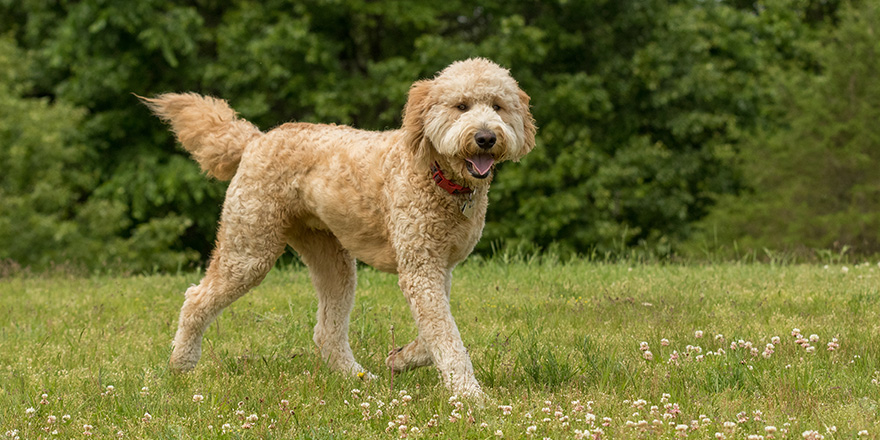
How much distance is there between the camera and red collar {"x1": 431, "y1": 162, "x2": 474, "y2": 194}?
420 cm

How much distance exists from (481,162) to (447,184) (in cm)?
26

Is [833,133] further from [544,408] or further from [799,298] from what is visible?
[544,408]

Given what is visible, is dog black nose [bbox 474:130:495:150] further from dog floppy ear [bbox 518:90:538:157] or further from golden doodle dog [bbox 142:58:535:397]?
dog floppy ear [bbox 518:90:538:157]

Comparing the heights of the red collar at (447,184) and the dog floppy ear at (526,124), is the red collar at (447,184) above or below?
below

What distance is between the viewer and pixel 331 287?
5109 mm

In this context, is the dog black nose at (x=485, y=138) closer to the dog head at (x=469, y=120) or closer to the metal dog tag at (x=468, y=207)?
the dog head at (x=469, y=120)

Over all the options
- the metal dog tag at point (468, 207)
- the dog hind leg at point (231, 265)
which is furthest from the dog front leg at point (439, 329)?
the dog hind leg at point (231, 265)

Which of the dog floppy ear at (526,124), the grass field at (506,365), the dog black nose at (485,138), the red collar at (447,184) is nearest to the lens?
the grass field at (506,365)

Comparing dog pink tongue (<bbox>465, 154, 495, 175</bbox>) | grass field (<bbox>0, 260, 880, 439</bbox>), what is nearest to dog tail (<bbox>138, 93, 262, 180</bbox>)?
grass field (<bbox>0, 260, 880, 439</bbox>)

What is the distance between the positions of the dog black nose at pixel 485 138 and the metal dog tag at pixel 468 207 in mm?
371

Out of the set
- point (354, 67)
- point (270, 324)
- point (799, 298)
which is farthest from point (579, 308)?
point (354, 67)

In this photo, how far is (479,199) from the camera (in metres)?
4.32

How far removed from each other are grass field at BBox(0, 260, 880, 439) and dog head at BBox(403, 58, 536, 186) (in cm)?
111

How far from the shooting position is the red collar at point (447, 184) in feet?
13.8
